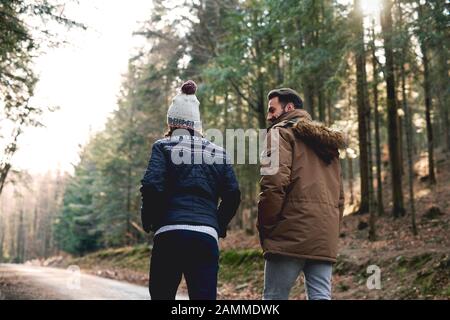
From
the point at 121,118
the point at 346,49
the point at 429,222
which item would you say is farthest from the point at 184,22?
the point at 121,118

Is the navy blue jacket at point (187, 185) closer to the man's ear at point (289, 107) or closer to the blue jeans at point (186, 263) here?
the blue jeans at point (186, 263)

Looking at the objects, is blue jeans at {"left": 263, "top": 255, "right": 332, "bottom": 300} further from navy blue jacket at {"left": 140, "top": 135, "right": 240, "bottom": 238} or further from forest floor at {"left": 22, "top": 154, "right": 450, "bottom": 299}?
forest floor at {"left": 22, "top": 154, "right": 450, "bottom": 299}

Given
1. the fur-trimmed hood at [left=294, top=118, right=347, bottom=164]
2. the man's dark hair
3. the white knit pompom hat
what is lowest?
the fur-trimmed hood at [left=294, top=118, right=347, bottom=164]

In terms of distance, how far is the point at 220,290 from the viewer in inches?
576

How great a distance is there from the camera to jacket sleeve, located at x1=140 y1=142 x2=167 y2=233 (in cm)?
349

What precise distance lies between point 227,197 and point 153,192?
0.61 meters

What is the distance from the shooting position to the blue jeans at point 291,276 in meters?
3.72

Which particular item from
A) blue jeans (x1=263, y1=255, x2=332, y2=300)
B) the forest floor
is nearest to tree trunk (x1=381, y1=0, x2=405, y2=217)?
the forest floor

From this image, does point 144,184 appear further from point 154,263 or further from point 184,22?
point 184,22

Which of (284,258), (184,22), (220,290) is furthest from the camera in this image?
(184,22)

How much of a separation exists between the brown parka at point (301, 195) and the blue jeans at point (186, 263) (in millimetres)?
554

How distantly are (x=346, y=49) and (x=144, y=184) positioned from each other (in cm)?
1121

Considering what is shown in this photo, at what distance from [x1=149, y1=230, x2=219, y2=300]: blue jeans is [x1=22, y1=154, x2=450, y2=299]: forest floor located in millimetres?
6910

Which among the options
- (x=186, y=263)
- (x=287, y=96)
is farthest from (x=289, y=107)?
(x=186, y=263)
